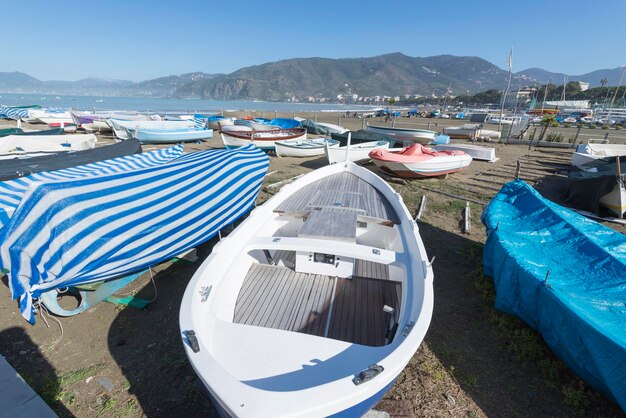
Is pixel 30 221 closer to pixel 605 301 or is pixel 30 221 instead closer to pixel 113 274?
pixel 113 274

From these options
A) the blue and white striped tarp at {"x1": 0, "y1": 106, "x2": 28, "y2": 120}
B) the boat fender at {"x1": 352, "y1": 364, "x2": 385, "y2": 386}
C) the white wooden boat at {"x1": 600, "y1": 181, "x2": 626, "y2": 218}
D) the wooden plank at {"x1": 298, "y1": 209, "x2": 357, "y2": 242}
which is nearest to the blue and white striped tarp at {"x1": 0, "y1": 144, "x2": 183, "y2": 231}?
the wooden plank at {"x1": 298, "y1": 209, "x2": 357, "y2": 242}

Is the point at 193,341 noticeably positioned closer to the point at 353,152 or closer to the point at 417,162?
the point at 417,162

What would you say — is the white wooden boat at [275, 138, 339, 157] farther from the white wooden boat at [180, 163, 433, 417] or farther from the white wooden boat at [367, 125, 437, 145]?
the white wooden boat at [180, 163, 433, 417]

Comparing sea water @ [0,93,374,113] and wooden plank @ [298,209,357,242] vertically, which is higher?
sea water @ [0,93,374,113]

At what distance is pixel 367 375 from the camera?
2.10 meters

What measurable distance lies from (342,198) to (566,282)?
399cm

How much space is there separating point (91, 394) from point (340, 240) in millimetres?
3750

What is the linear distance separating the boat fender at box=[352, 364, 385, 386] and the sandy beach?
63.9 inches

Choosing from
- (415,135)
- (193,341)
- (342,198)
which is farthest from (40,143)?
(415,135)

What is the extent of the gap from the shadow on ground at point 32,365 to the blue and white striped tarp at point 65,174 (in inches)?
70.3

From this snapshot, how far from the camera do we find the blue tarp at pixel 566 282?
9.53 feet

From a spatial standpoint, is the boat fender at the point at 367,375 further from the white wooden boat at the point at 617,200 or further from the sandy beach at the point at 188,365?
the white wooden boat at the point at 617,200

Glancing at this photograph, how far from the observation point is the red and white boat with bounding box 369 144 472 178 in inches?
463

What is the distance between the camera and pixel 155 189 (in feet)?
16.6
